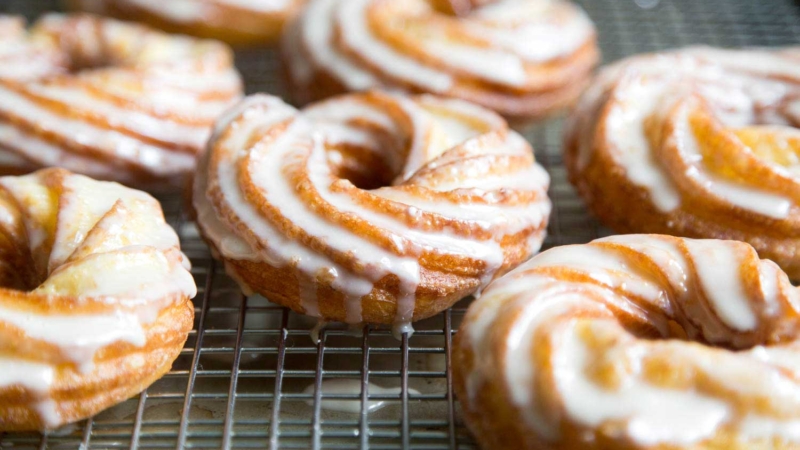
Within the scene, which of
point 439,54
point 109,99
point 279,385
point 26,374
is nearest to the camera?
point 26,374

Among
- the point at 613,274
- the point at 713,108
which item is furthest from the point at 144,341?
the point at 713,108

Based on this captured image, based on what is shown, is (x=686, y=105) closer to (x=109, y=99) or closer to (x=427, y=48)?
(x=427, y=48)

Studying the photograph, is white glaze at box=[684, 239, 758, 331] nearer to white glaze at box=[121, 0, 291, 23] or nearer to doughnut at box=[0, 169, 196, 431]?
doughnut at box=[0, 169, 196, 431]

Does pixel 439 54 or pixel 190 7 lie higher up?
pixel 439 54

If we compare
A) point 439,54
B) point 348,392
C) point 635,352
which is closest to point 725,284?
point 635,352

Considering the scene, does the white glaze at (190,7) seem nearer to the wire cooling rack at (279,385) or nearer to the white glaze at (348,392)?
the wire cooling rack at (279,385)

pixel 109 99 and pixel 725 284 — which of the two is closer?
pixel 725 284

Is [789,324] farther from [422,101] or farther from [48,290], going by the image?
[48,290]

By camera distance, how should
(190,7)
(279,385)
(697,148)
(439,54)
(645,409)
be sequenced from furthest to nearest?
(190,7) < (439,54) < (697,148) < (279,385) < (645,409)
